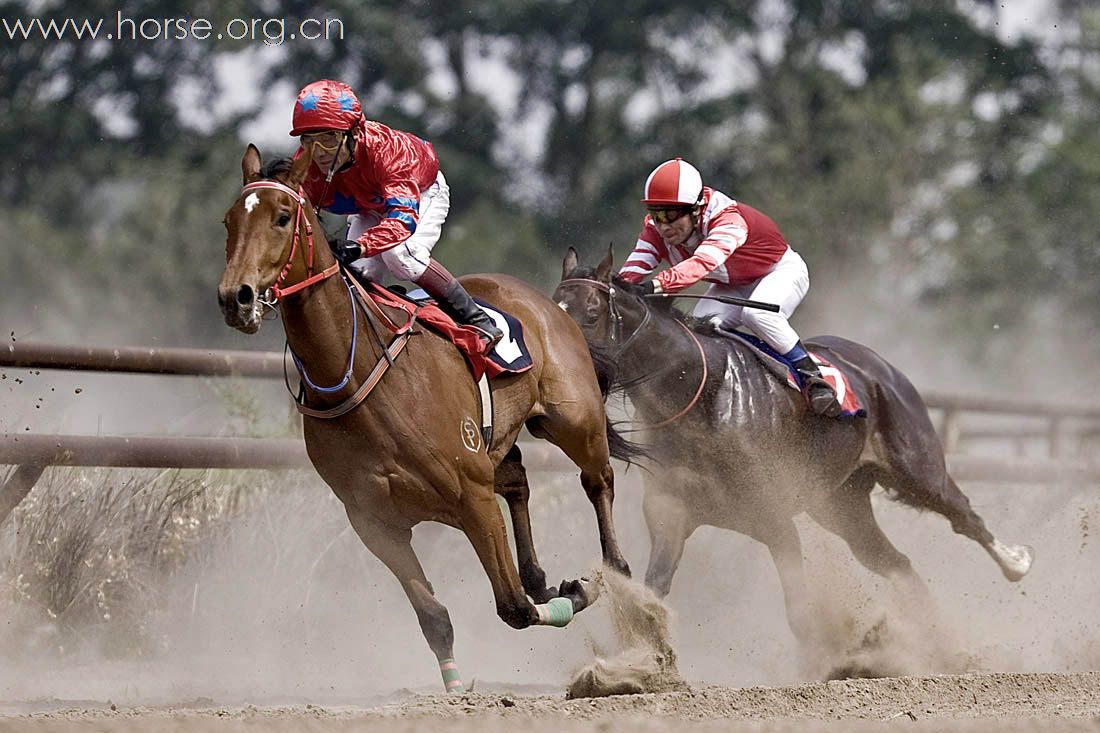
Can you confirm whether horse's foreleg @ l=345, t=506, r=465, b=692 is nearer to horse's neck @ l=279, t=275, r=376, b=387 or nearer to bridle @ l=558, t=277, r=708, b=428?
horse's neck @ l=279, t=275, r=376, b=387

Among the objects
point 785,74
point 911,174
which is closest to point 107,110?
point 785,74

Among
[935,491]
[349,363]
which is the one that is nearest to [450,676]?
[349,363]

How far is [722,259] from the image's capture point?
734 centimetres

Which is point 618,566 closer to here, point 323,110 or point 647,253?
point 647,253

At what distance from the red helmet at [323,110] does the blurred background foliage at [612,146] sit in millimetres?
15830

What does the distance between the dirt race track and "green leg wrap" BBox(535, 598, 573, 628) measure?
1.07ft

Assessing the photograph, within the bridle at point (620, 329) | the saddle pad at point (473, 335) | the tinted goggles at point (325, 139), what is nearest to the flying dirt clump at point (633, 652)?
the saddle pad at point (473, 335)

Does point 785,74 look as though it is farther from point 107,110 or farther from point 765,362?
point 765,362

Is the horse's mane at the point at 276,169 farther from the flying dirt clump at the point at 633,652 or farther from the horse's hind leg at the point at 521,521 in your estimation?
the flying dirt clump at the point at 633,652

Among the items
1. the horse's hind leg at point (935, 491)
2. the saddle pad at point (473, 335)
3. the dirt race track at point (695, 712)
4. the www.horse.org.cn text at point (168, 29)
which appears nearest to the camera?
the dirt race track at point (695, 712)

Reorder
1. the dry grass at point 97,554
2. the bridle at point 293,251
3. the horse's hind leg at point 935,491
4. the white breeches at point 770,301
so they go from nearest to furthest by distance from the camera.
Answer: the bridle at point 293,251
the dry grass at point 97,554
the white breeches at point 770,301
the horse's hind leg at point 935,491

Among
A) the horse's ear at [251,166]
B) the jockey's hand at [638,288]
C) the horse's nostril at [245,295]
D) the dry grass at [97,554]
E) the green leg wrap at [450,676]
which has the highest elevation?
the horse's ear at [251,166]

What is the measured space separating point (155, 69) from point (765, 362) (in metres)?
17.7

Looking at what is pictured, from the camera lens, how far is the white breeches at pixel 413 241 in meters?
6.06
